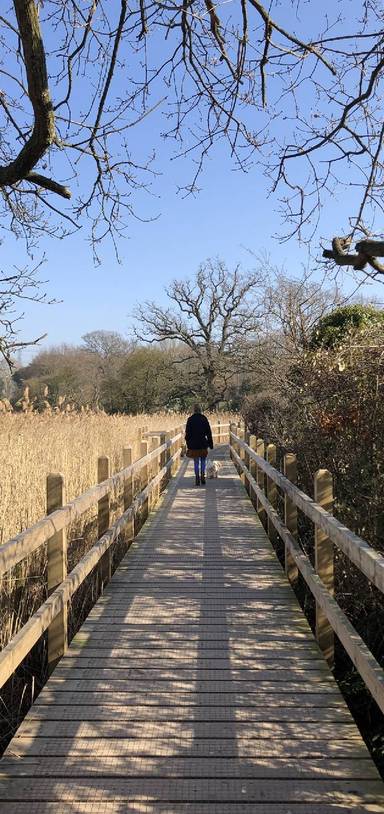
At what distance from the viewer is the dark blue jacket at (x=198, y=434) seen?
42.2ft

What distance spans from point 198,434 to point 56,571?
9.11 meters

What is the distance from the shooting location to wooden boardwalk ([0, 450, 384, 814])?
2.43 metres

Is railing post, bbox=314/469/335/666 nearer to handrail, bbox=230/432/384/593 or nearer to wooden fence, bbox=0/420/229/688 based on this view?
handrail, bbox=230/432/384/593

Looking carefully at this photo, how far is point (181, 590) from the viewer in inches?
205

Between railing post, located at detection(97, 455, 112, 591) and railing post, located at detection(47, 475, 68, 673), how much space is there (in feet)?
4.81

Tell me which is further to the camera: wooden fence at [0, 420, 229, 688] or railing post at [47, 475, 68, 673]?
railing post at [47, 475, 68, 673]

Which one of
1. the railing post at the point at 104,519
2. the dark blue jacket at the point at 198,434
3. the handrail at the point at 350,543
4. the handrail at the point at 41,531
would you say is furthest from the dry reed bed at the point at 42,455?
the handrail at the point at 350,543

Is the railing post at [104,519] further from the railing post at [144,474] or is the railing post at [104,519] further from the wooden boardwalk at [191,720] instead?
the railing post at [144,474]

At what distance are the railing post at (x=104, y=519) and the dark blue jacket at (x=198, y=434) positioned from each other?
23.6 feet

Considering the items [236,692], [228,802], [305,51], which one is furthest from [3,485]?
[305,51]

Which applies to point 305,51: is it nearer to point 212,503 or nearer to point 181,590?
point 181,590

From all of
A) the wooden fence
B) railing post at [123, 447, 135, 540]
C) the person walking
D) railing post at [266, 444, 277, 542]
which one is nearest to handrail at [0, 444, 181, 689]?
the wooden fence

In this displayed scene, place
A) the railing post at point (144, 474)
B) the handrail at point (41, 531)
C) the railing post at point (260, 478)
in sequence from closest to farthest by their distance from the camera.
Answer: the handrail at point (41, 531), the railing post at point (260, 478), the railing post at point (144, 474)

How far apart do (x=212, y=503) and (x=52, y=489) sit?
6509 millimetres
